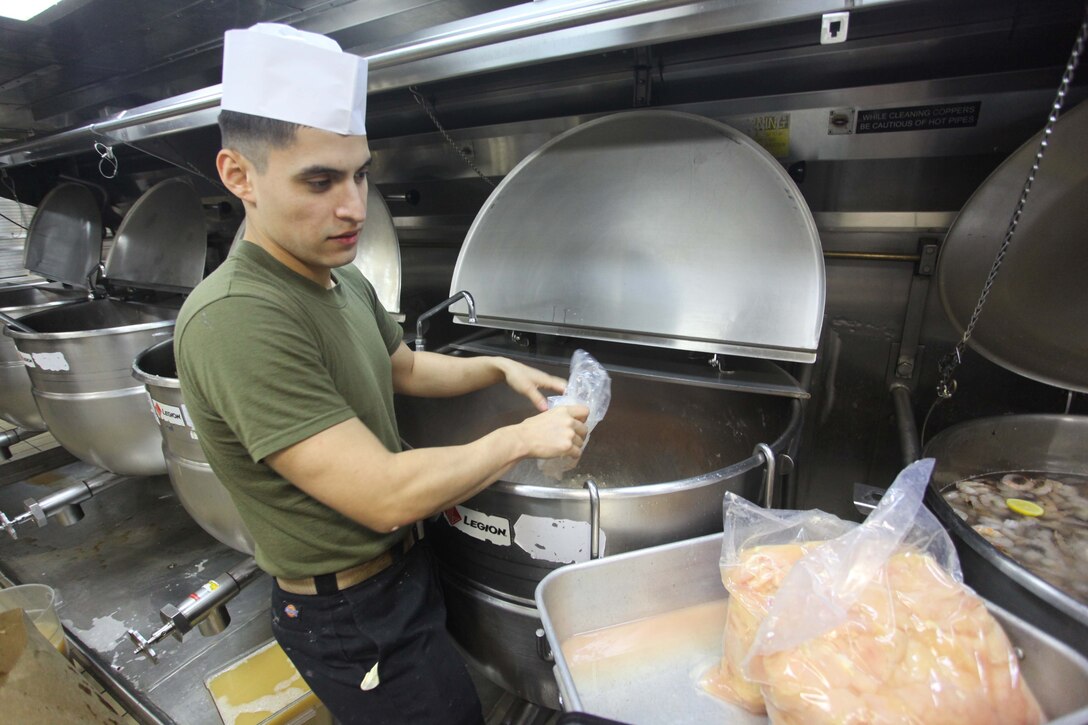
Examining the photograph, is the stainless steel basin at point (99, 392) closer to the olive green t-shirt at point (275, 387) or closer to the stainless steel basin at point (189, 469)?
the stainless steel basin at point (189, 469)

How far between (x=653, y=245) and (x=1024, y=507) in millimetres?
944

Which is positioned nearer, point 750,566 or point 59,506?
point 750,566

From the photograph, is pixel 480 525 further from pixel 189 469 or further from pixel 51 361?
pixel 51 361

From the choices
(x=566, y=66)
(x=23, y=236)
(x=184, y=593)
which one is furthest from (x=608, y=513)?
(x=23, y=236)

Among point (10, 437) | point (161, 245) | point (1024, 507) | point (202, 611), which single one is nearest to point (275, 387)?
point (202, 611)

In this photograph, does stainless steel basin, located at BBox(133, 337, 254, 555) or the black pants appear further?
stainless steel basin, located at BBox(133, 337, 254, 555)

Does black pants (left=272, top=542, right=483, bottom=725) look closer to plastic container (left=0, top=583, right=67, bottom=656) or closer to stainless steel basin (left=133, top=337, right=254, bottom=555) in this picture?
stainless steel basin (left=133, top=337, right=254, bottom=555)

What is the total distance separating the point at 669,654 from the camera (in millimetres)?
662

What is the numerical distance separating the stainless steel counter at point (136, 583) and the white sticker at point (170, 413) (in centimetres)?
78

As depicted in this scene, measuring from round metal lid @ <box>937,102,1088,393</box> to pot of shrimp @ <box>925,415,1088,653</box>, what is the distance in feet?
0.49

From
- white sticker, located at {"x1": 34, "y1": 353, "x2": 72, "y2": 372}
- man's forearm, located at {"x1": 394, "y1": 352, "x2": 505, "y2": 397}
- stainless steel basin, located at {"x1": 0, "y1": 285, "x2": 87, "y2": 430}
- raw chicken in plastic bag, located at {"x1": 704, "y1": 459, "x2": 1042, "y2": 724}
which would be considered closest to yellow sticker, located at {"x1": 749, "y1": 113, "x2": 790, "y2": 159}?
man's forearm, located at {"x1": 394, "y1": 352, "x2": 505, "y2": 397}

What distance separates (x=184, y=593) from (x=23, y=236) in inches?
135

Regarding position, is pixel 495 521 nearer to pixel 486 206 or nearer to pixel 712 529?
pixel 712 529

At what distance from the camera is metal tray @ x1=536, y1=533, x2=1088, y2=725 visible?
51cm
